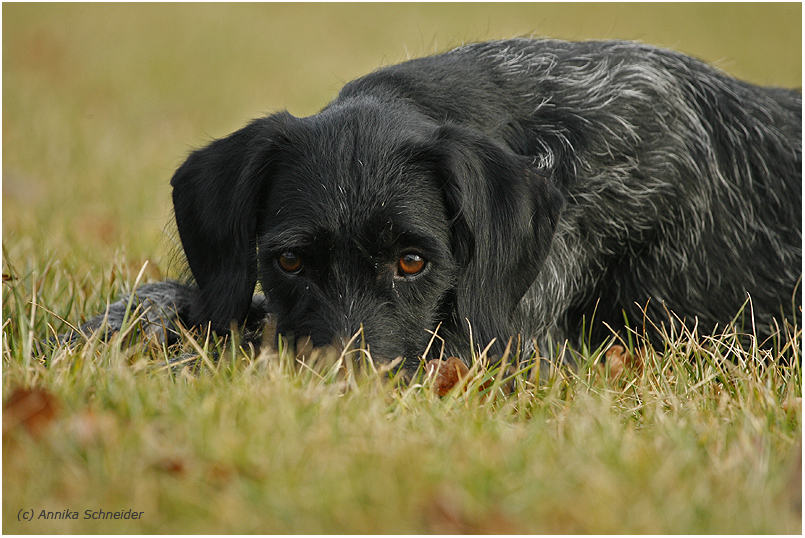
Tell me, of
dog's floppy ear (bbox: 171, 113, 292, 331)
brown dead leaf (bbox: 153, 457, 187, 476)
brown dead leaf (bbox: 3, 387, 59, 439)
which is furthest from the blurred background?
brown dead leaf (bbox: 153, 457, 187, 476)

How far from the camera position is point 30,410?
84.6 inches

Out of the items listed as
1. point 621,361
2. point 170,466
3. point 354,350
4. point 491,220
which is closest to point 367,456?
point 170,466

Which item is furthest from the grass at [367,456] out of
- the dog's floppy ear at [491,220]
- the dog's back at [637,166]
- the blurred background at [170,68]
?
the blurred background at [170,68]

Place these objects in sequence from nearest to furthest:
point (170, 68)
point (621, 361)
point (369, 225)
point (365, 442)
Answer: point (365, 442) → point (369, 225) → point (621, 361) → point (170, 68)

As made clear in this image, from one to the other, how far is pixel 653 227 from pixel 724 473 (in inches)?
69.9

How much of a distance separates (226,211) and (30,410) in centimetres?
105

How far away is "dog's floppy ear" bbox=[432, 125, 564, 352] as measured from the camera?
9.41 ft

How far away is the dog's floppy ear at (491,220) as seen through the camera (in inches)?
113

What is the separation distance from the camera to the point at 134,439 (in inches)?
79.2

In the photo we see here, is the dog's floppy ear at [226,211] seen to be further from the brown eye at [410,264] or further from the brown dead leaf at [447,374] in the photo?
the brown dead leaf at [447,374]

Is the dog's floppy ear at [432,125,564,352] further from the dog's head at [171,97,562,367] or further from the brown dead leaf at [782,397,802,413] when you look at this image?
the brown dead leaf at [782,397,802,413]

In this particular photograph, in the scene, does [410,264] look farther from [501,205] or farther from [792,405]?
[792,405]

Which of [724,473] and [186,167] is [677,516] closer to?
[724,473]

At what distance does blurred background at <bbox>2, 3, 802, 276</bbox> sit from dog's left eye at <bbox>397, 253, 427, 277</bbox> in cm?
187
